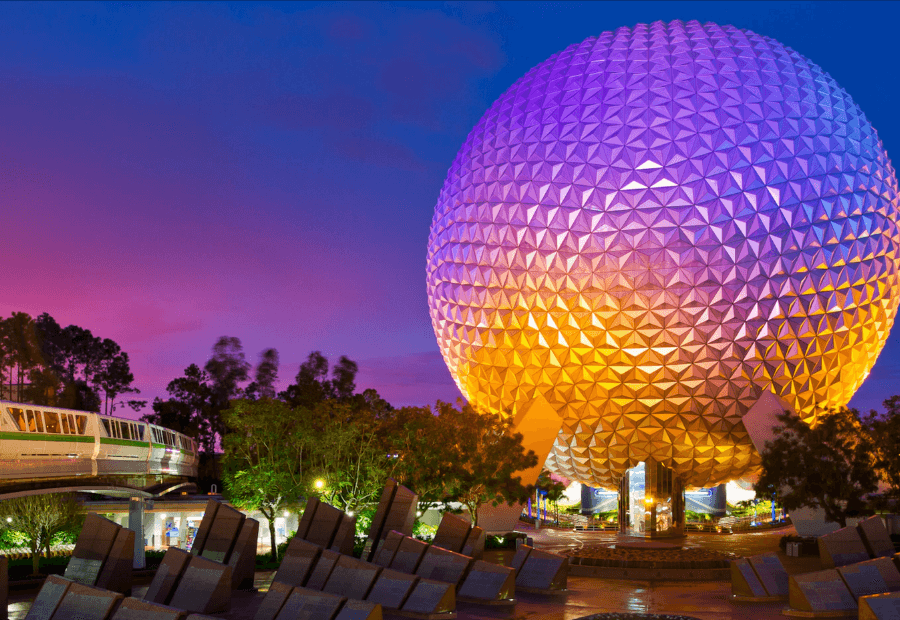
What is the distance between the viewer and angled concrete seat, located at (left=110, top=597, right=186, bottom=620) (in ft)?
51.7

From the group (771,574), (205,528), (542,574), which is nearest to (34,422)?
(205,528)

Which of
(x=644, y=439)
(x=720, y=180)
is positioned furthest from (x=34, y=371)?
(x=720, y=180)

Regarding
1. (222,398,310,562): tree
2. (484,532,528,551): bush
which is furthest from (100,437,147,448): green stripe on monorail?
(484,532,528,551): bush

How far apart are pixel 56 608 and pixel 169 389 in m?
61.2

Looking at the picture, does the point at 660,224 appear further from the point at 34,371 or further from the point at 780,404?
the point at 34,371

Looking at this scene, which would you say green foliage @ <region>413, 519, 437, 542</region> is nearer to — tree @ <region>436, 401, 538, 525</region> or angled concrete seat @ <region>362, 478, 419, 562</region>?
tree @ <region>436, 401, 538, 525</region>

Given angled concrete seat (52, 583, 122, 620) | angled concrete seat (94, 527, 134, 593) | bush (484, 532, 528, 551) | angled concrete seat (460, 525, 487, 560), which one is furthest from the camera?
bush (484, 532, 528, 551)

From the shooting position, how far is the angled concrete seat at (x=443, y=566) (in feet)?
71.4

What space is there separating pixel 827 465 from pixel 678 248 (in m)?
10.5

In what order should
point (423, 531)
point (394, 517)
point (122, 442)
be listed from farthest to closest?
1. point (423, 531)
2. point (122, 442)
3. point (394, 517)

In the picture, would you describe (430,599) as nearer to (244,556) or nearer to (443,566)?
(443,566)

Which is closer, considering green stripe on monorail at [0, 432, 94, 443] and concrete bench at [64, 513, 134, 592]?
concrete bench at [64, 513, 134, 592]

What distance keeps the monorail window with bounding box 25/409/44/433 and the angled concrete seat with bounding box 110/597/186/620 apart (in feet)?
28.8

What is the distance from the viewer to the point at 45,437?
24.3 m
